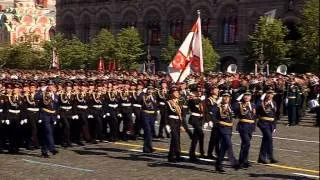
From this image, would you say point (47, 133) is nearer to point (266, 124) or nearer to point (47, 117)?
point (47, 117)

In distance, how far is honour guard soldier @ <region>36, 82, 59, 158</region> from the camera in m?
15.9

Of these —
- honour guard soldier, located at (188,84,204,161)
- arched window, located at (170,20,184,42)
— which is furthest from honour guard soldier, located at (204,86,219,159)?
arched window, located at (170,20,184,42)

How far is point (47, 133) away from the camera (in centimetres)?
1589

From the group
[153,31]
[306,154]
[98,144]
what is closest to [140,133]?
[98,144]

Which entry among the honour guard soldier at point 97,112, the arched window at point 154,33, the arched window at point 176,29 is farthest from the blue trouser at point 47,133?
the arched window at point 154,33

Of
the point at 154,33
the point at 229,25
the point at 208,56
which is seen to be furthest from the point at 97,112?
the point at 154,33

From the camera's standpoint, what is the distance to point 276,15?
47.4 m

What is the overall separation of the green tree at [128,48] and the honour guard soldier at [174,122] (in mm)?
38611

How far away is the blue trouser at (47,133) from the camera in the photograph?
15.9 meters

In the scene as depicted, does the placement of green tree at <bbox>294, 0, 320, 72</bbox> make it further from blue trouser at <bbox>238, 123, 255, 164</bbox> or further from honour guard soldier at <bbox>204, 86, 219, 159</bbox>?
honour guard soldier at <bbox>204, 86, 219, 159</bbox>

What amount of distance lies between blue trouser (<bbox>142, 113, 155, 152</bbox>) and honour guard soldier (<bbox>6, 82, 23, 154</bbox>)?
340 cm

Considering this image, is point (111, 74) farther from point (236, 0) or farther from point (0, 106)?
point (236, 0)

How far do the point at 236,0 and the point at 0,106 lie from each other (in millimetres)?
37763

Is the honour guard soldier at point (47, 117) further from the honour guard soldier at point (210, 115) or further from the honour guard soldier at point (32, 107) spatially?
the honour guard soldier at point (210, 115)
